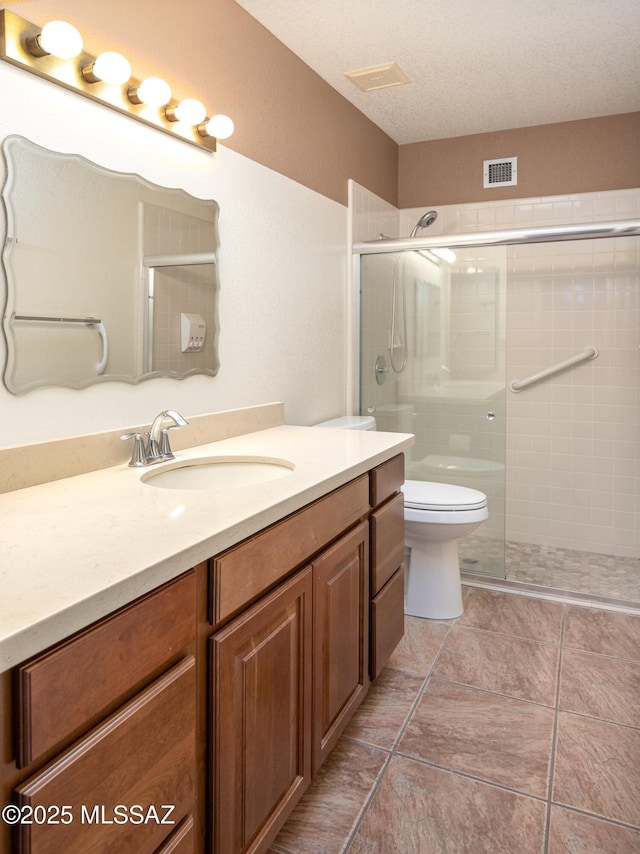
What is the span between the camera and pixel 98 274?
153cm

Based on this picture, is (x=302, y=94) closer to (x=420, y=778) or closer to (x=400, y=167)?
(x=400, y=167)

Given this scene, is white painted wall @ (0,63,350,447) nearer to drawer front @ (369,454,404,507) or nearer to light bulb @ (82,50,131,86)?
light bulb @ (82,50,131,86)

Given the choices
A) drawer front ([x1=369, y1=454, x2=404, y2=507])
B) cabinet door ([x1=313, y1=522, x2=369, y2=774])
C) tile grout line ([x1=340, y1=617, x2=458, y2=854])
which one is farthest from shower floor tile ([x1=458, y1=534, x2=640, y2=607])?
cabinet door ([x1=313, y1=522, x2=369, y2=774])

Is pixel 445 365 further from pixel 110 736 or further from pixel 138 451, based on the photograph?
pixel 110 736

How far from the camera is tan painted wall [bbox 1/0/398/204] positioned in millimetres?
1559

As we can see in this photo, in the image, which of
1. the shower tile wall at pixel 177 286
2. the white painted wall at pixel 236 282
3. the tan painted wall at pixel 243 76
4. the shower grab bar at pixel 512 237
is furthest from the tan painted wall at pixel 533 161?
the shower tile wall at pixel 177 286

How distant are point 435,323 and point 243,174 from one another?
1.23 metres

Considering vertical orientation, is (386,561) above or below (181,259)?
below

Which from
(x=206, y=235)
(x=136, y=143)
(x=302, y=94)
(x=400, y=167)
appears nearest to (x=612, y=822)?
(x=206, y=235)

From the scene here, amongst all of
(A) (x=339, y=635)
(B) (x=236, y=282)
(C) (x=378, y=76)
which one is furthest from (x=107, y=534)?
(C) (x=378, y=76)

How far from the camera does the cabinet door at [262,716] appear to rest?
1071 mm

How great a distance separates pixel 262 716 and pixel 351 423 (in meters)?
1.69

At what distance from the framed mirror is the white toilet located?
1.05m

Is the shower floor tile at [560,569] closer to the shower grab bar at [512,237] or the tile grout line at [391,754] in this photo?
the tile grout line at [391,754]
